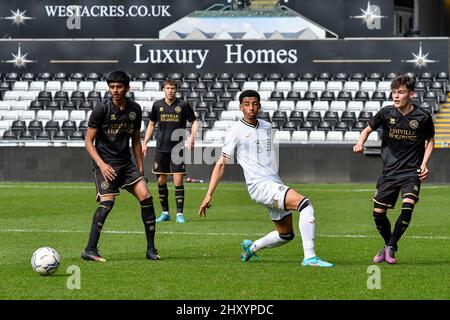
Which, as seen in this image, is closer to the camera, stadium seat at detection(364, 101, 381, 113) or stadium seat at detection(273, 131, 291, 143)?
stadium seat at detection(273, 131, 291, 143)

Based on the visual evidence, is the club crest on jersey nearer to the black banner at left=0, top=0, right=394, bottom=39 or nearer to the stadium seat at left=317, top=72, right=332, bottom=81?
the stadium seat at left=317, top=72, right=332, bottom=81

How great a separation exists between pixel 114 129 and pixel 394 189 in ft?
11.0

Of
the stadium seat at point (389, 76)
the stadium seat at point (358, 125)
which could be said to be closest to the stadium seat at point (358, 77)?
the stadium seat at point (389, 76)

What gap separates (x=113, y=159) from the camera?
13.8 metres

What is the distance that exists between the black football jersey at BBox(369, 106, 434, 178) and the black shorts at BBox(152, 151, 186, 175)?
7350mm

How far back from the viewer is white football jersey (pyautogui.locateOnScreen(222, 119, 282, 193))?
42.8 feet

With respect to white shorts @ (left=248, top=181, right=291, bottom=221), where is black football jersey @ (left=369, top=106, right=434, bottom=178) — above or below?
above

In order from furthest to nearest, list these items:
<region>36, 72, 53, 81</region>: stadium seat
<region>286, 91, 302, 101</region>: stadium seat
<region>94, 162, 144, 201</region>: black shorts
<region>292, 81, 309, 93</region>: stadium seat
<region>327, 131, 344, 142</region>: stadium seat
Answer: <region>36, 72, 53, 81</region>: stadium seat < <region>292, 81, 309, 93</region>: stadium seat < <region>286, 91, 302, 101</region>: stadium seat < <region>327, 131, 344, 142</region>: stadium seat < <region>94, 162, 144, 201</region>: black shorts

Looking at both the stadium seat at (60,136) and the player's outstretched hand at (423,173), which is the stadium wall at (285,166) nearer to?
the stadium seat at (60,136)

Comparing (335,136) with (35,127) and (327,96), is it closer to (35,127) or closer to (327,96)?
(327,96)

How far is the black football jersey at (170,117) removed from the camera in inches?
813

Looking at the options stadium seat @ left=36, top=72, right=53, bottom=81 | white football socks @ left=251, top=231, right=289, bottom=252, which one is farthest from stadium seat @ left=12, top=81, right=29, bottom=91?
white football socks @ left=251, top=231, right=289, bottom=252

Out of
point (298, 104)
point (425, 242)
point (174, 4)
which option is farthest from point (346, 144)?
point (425, 242)

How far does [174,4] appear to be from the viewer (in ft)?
138
